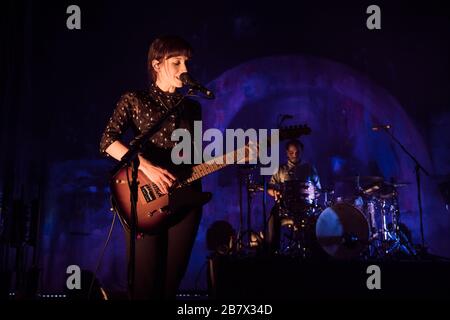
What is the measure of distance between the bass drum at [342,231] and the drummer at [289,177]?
1.48 feet

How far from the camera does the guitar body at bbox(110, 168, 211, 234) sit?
236 centimetres

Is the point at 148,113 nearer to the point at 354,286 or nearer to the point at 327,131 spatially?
the point at 354,286

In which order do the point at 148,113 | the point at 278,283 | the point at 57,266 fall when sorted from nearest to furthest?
the point at 148,113, the point at 278,283, the point at 57,266

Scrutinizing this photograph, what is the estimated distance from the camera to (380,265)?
3625 mm

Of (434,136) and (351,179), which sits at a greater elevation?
(434,136)

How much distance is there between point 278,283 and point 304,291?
10.0 inches

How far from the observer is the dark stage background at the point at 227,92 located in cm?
561

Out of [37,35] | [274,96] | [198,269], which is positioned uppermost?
[37,35]

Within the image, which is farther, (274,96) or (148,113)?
(274,96)

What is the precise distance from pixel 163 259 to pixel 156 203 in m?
0.33

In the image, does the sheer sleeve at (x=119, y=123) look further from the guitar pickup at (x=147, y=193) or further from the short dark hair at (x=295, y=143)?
the short dark hair at (x=295, y=143)

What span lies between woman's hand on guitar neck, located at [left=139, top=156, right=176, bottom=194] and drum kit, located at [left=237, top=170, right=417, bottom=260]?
3199mm

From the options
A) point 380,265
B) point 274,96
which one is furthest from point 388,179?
point 380,265

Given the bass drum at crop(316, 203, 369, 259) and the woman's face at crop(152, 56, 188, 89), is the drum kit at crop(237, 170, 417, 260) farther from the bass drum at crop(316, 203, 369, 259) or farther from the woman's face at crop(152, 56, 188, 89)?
the woman's face at crop(152, 56, 188, 89)
